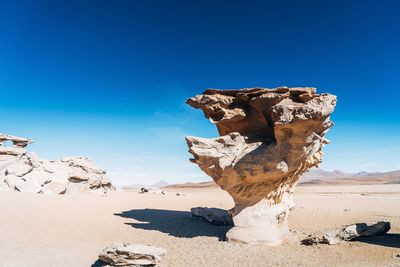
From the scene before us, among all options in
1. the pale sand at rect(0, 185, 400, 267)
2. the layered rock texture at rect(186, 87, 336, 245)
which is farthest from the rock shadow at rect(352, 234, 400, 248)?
the layered rock texture at rect(186, 87, 336, 245)

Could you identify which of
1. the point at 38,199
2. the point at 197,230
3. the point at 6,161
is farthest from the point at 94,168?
Answer: the point at 197,230

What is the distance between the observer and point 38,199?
22.6m

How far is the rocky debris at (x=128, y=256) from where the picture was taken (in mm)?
10195

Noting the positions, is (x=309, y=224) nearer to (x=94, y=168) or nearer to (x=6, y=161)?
(x=94, y=168)

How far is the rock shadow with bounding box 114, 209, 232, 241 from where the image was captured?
52.8 ft

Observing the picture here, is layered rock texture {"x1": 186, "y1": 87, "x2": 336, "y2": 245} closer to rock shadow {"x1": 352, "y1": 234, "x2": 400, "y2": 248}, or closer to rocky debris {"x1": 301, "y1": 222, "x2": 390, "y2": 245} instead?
rocky debris {"x1": 301, "y1": 222, "x2": 390, "y2": 245}

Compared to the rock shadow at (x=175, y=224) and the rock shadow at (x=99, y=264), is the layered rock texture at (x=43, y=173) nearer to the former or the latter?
the rock shadow at (x=175, y=224)

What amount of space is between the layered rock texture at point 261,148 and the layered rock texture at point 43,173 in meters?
18.6

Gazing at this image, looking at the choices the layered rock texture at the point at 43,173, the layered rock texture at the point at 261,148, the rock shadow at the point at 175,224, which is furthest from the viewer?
the layered rock texture at the point at 43,173

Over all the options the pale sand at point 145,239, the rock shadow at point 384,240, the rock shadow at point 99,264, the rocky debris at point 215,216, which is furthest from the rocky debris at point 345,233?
the rock shadow at point 99,264

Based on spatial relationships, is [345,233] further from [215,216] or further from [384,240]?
[215,216]

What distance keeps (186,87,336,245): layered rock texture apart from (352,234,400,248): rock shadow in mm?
3348

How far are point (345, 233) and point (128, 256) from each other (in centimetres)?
913

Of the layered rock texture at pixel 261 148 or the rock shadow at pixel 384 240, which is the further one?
the rock shadow at pixel 384 240
